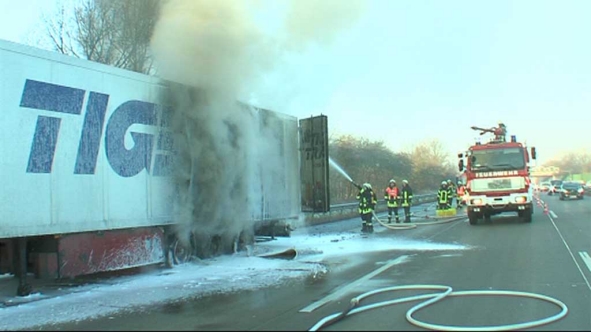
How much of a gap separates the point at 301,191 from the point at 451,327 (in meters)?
7.91

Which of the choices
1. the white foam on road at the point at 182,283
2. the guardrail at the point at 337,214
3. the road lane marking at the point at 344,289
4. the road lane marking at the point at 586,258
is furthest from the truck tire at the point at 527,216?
the road lane marking at the point at 344,289

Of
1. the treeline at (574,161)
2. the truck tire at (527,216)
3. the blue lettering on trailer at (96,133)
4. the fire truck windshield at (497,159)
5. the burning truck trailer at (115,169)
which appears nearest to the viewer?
the burning truck trailer at (115,169)

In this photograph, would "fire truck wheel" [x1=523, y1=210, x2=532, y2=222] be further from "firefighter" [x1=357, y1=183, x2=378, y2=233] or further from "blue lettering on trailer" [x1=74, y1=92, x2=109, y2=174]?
"blue lettering on trailer" [x1=74, y1=92, x2=109, y2=174]

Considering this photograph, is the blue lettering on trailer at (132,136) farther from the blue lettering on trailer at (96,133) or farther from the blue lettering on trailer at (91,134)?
the blue lettering on trailer at (91,134)

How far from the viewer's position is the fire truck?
16.6 m

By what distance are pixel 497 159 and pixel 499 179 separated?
657 mm

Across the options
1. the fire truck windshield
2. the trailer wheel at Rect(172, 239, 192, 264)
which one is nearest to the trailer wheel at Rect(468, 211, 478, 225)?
the fire truck windshield

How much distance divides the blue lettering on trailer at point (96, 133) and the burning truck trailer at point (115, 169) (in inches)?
0.6

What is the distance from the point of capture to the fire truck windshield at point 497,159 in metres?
16.8

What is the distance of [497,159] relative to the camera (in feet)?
55.6

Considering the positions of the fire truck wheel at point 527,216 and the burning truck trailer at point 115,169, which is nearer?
the burning truck trailer at point 115,169

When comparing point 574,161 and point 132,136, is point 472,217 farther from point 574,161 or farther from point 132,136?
point 574,161

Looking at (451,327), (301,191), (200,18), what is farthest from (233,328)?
(301,191)

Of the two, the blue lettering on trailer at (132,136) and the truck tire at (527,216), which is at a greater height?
the blue lettering on trailer at (132,136)
